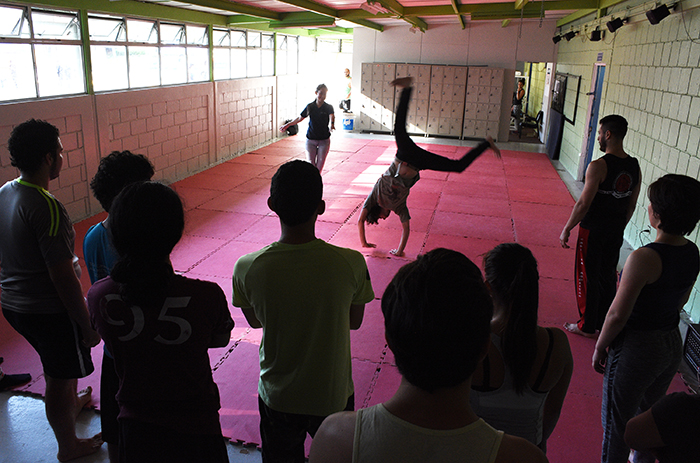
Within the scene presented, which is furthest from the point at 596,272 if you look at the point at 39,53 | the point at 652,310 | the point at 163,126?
the point at 163,126

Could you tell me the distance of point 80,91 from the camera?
746 cm

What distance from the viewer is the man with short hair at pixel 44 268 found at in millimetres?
2383

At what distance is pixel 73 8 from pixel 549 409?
26.1 ft

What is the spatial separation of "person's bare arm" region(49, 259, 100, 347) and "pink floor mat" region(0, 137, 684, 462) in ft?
2.40

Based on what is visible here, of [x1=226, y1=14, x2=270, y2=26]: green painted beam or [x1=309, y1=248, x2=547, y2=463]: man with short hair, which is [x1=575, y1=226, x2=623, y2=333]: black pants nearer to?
[x1=309, y1=248, x2=547, y2=463]: man with short hair

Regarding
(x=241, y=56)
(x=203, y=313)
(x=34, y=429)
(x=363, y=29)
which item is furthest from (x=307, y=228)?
(x=363, y=29)

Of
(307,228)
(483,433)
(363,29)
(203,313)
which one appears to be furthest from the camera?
(363,29)

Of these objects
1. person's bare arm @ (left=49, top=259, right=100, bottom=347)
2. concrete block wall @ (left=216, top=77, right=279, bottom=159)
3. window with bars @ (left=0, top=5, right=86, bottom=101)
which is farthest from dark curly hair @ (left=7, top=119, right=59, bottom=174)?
concrete block wall @ (left=216, top=77, right=279, bottom=159)

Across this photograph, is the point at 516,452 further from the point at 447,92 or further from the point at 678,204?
the point at 447,92

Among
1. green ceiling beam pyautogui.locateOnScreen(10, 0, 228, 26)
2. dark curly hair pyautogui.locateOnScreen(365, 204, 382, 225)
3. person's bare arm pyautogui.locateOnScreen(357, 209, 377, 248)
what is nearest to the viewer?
dark curly hair pyautogui.locateOnScreen(365, 204, 382, 225)

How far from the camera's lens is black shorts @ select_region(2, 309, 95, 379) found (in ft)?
8.40

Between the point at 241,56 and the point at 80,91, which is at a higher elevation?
the point at 241,56

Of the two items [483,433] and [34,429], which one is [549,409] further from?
[34,429]

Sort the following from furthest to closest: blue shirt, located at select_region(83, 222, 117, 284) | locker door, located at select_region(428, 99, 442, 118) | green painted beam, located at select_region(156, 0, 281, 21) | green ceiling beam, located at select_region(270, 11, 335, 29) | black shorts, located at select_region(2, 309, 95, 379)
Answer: locker door, located at select_region(428, 99, 442, 118) → green ceiling beam, located at select_region(270, 11, 335, 29) → green painted beam, located at select_region(156, 0, 281, 21) → black shorts, located at select_region(2, 309, 95, 379) → blue shirt, located at select_region(83, 222, 117, 284)
